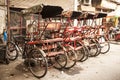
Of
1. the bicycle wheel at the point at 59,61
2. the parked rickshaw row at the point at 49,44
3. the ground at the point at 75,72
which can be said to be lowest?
the ground at the point at 75,72

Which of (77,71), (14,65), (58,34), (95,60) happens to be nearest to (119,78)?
(77,71)

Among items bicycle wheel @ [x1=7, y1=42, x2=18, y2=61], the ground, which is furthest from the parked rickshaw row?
the ground

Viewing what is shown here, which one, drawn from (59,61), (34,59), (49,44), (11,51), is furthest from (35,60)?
(11,51)

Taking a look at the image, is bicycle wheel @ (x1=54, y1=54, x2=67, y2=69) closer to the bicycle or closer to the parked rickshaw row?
the parked rickshaw row

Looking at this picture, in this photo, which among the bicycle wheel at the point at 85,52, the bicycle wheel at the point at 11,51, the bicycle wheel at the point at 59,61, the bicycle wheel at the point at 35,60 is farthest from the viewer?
the bicycle wheel at the point at 85,52

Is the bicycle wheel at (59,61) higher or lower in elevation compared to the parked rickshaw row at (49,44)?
lower

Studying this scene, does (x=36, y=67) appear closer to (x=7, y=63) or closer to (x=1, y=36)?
(x=7, y=63)

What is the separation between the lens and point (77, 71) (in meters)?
5.43

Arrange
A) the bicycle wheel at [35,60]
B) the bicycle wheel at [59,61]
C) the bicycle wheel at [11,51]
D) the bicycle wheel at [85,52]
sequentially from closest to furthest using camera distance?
the bicycle wheel at [35,60] → the bicycle wheel at [59,61] → the bicycle wheel at [11,51] → the bicycle wheel at [85,52]

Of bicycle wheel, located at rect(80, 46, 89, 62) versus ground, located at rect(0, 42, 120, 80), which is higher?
bicycle wheel, located at rect(80, 46, 89, 62)

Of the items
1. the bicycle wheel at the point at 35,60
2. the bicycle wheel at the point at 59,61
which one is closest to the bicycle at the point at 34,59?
the bicycle wheel at the point at 35,60

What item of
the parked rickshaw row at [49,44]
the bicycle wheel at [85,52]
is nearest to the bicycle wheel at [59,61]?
the parked rickshaw row at [49,44]

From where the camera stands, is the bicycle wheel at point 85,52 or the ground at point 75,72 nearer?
the ground at point 75,72

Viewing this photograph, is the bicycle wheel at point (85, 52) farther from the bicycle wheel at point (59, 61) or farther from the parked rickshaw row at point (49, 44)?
the bicycle wheel at point (59, 61)
